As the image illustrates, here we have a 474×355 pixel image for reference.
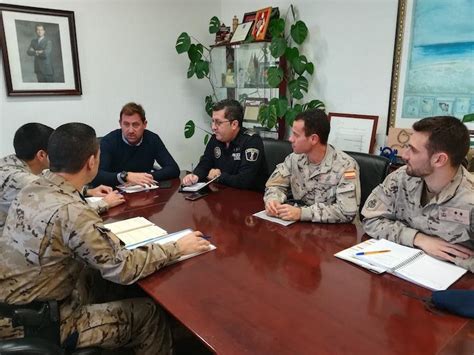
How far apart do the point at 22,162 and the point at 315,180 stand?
4.88ft

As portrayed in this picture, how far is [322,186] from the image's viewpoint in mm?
1939

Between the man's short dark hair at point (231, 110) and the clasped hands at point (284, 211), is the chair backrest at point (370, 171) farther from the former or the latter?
the man's short dark hair at point (231, 110)

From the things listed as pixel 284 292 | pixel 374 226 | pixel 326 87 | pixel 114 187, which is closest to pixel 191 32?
pixel 326 87

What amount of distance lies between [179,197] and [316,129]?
903 mm

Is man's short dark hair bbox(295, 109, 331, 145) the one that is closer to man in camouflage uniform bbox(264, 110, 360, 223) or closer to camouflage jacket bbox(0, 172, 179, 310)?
man in camouflage uniform bbox(264, 110, 360, 223)

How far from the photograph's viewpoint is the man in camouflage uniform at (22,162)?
173 centimetres

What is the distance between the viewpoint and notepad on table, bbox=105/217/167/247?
1.56 metres

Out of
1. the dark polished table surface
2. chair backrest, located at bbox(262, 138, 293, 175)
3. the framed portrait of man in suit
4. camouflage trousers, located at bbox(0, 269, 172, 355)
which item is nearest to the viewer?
the dark polished table surface

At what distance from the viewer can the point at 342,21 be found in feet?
10.7

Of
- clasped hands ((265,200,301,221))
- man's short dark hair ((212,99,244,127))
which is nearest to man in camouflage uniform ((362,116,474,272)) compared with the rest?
clasped hands ((265,200,301,221))

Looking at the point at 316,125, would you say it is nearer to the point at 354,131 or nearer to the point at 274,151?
the point at 274,151

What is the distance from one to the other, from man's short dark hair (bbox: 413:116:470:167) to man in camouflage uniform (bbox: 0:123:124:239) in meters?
1.71

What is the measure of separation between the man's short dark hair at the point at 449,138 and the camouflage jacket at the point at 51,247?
116 cm

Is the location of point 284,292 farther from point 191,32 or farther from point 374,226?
point 191,32
